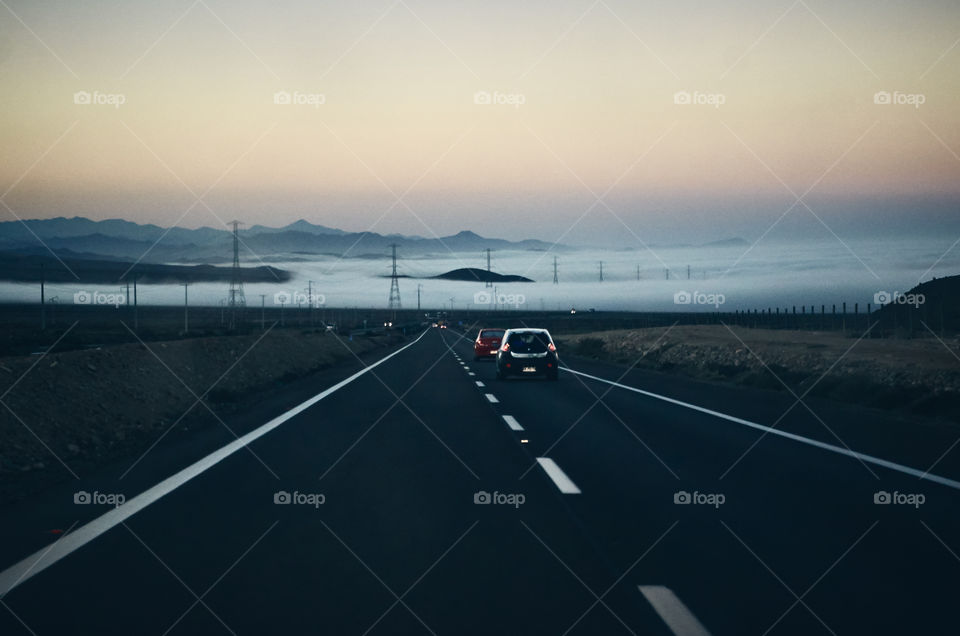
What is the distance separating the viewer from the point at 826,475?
1043cm

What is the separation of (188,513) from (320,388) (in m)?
16.5

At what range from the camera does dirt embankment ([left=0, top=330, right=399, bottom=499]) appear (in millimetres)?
12414

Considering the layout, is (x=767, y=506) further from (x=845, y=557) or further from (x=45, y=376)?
(x=45, y=376)

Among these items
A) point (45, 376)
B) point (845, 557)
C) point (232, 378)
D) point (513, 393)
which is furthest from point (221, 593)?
point (232, 378)

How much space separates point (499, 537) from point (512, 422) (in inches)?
341

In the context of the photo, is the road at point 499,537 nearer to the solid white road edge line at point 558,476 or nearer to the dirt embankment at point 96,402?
the solid white road edge line at point 558,476

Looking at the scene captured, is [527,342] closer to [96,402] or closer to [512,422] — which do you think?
[512,422]

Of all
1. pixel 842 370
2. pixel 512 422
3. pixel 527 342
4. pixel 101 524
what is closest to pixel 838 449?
pixel 512 422

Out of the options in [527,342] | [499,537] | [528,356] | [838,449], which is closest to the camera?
[499,537]

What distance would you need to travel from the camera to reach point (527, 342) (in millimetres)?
27641

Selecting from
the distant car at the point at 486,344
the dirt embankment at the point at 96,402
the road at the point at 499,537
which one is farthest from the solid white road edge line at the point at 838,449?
the distant car at the point at 486,344

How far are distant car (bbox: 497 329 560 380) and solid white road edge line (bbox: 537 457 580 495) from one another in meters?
15.7

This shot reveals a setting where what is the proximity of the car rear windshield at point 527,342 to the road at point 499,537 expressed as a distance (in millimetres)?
13223

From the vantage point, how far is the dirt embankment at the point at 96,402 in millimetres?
12414
